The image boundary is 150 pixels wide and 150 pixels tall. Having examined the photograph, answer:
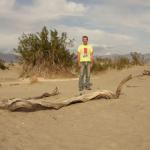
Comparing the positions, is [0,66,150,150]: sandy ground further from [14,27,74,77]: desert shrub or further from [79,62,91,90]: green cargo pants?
[14,27,74,77]: desert shrub

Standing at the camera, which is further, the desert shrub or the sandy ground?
the desert shrub

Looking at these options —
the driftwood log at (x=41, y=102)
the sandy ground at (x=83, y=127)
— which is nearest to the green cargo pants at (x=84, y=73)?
the driftwood log at (x=41, y=102)

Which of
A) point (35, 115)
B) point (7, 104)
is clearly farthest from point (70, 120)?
point (7, 104)

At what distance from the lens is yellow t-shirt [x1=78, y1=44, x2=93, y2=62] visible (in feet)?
44.4

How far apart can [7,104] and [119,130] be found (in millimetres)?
2468

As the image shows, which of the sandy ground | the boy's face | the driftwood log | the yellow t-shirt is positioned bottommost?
the sandy ground

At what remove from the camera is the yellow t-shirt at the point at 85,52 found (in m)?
13.5

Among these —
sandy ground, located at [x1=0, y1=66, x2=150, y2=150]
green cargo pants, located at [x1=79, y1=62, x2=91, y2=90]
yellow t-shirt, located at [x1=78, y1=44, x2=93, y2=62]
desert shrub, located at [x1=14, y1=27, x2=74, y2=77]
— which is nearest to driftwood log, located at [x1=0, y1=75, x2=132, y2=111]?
sandy ground, located at [x1=0, y1=66, x2=150, y2=150]

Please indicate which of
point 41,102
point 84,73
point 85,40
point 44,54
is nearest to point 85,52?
point 85,40

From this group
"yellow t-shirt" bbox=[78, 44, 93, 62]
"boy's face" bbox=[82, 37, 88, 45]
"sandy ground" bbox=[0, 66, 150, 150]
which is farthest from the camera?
"yellow t-shirt" bbox=[78, 44, 93, 62]

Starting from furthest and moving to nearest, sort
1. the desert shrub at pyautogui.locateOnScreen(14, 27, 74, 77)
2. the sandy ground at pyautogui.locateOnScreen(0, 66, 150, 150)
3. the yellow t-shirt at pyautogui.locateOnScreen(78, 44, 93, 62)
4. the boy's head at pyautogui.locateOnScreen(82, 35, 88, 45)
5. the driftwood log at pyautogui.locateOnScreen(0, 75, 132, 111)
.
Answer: the desert shrub at pyautogui.locateOnScreen(14, 27, 74, 77) < the yellow t-shirt at pyautogui.locateOnScreen(78, 44, 93, 62) < the boy's head at pyautogui.locateOnScreen(82, 35, 88, 45) < the driftwood log at pyautogui.locateOnScreen(0, 75, 132, 111) < the sandy ground at pyautogui.locateOnScreen(0, 66, 150, 150)

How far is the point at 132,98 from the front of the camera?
11.5 metres

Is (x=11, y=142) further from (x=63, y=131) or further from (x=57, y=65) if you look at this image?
(x=57, y=65)

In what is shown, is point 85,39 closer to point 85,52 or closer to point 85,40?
point 85,40
